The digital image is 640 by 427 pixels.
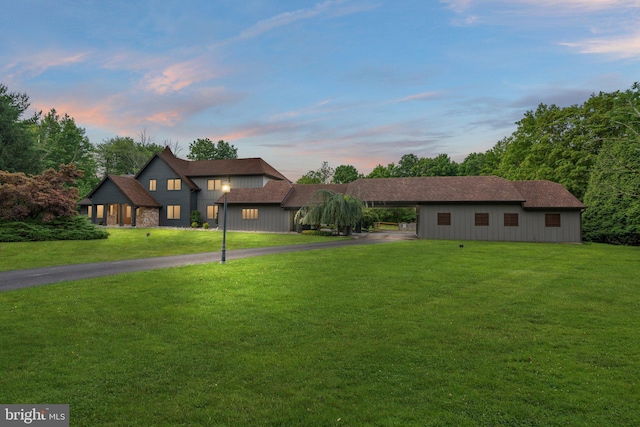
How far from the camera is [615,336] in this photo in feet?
19.4

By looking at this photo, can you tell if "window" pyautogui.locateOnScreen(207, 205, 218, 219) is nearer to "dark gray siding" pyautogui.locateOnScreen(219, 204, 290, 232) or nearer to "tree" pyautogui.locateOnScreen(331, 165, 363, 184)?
"dark gray siding" pyautogui.locateOnScreen(219, 204, 290, 232)

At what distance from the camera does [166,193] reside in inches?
1652

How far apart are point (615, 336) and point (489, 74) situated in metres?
20.1

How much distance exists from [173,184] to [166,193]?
1.51 metres

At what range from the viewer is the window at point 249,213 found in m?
36.1

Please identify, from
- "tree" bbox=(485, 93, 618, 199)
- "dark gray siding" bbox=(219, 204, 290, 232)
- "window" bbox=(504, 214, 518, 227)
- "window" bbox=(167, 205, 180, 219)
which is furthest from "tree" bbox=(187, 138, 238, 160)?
"window" bbox=(504, 214, 518, 227)

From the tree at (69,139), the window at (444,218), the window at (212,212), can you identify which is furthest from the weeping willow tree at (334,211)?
the tree at (69,139)

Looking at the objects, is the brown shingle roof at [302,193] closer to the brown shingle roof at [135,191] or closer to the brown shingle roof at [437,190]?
the brown shingle roof at [437,190]

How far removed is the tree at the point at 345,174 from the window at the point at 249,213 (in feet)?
→ 135

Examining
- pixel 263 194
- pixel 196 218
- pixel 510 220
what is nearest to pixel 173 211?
pixel 196 218

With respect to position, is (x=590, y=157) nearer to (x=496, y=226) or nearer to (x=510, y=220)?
(x=510, y=220)

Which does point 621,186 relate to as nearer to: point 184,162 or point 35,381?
point 35,381

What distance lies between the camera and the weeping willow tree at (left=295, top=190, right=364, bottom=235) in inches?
1187

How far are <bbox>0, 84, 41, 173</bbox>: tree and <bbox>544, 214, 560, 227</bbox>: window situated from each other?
53164 mm
